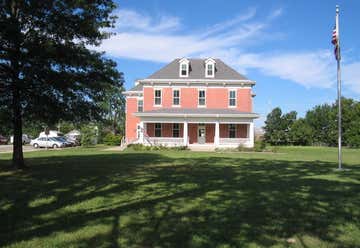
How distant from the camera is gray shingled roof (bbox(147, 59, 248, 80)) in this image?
36.1 meters

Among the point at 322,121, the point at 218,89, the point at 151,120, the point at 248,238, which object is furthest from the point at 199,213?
the point at 322,121

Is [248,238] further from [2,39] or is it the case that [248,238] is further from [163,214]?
[2,39]

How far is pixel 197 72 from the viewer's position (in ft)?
121

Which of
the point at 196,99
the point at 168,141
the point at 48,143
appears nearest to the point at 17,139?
the point at 168,141

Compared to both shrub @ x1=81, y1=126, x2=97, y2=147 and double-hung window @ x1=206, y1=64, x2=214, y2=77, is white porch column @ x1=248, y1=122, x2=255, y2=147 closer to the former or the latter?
double-hung window @ x1=206, y1=64, x2=214, y2=77

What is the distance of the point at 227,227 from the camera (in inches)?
226

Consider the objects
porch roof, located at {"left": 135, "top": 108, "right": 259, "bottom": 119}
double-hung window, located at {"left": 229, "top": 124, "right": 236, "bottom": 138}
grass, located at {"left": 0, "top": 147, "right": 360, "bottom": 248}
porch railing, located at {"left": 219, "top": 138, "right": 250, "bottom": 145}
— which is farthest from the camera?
double-hung window, located at {"left": 229, "top": 124, "right": 236, "bottom": 138}

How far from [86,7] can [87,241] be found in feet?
33.7

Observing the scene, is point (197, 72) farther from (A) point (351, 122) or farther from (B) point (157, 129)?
(A) point (351, 122)

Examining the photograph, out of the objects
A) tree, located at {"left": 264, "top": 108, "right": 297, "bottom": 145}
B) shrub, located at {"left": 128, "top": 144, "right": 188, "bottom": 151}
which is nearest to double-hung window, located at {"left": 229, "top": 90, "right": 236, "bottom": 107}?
shrub, located at {"left": 128, "top": 144, "right": 188, "bottom": 151}

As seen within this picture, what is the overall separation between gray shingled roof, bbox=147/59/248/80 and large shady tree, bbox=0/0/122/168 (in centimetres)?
2205

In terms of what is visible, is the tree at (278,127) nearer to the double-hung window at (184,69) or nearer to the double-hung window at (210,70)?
the double-hung window at (210,70)

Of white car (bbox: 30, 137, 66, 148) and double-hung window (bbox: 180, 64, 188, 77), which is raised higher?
double-hung window (bbox: 180, 64, 188, 77)

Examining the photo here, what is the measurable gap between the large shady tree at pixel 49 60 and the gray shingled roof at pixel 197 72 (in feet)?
72.4
